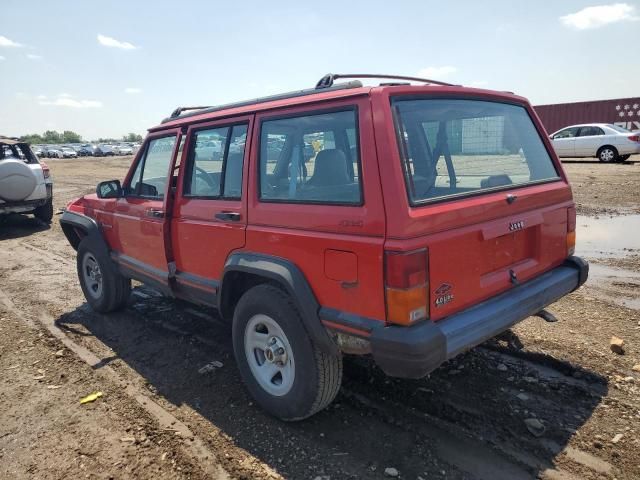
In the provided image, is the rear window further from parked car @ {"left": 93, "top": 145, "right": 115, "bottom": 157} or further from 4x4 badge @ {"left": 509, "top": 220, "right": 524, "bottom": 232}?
parked car @ {"left": 93, "top": 145, "right": 115, "bottom": 157}

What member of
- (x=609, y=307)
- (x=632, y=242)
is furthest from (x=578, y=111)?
(x=609, y=307)

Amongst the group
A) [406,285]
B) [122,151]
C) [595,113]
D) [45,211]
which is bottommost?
[45,211]

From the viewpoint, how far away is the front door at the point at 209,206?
10.5ft

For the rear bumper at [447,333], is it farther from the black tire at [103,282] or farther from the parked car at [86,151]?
the parked car at [86,151]

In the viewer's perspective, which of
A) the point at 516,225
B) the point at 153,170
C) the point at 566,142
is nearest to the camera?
the point at 516,225

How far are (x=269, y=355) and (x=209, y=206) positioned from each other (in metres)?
1.15

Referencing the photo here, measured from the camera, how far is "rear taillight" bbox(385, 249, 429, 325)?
2262 millimetres

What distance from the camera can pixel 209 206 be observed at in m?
3.42

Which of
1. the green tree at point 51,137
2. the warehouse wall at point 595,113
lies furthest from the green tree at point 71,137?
the warehouse wall at point 595,113

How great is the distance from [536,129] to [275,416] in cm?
276

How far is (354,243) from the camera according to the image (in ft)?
7.95

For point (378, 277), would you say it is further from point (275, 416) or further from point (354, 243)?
point (275, 416)

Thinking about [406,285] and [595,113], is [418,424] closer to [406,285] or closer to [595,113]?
[406,285]

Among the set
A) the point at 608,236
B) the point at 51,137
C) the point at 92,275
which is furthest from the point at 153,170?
the point at 51,137
